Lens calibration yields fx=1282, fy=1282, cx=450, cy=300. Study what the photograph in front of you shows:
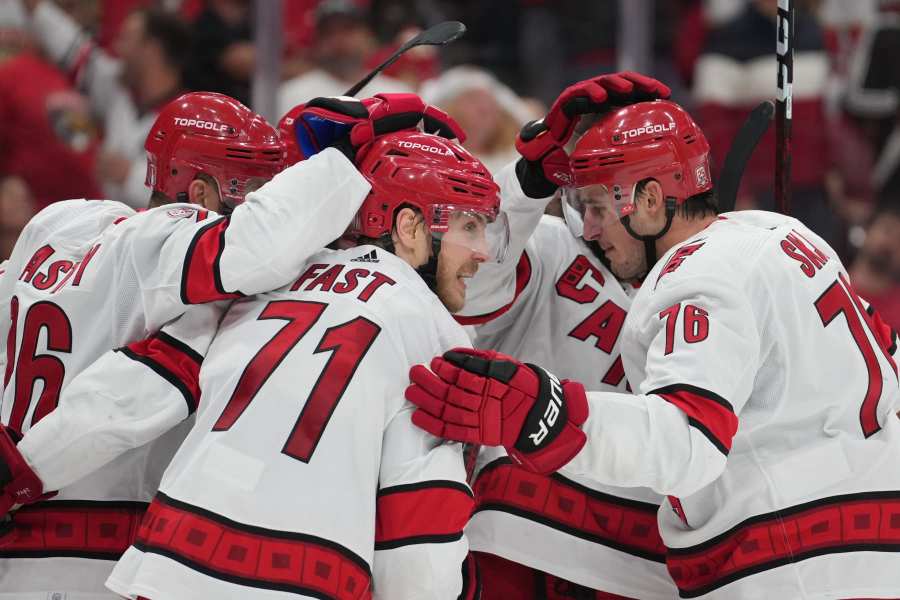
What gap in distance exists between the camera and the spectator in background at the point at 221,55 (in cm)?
588

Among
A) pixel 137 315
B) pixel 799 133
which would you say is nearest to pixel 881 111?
pixel 799 133

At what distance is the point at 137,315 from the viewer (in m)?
2.91

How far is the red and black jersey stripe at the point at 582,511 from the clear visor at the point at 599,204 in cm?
65

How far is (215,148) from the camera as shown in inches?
128

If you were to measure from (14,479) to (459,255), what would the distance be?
1.10 m

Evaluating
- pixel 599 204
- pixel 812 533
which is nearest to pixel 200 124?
pixel 599 204

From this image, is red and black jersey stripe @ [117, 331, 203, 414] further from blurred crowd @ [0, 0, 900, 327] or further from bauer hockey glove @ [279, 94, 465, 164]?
blurred crowd @ [0, 0, 900, 327]

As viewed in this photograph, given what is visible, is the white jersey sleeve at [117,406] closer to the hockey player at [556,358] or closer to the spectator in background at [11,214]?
the hockey player at [556,358]

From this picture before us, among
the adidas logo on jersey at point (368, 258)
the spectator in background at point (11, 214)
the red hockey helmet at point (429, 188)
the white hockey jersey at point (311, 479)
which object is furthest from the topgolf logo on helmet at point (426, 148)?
the spectator in background at point (11, 214)

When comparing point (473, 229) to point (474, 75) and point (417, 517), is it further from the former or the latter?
point (474, 75)

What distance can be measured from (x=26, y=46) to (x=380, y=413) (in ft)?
13.3

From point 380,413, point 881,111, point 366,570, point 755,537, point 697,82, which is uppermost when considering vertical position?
point 380,413

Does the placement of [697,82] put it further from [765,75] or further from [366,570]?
[366,570]

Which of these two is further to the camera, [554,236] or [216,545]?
[554,236]
